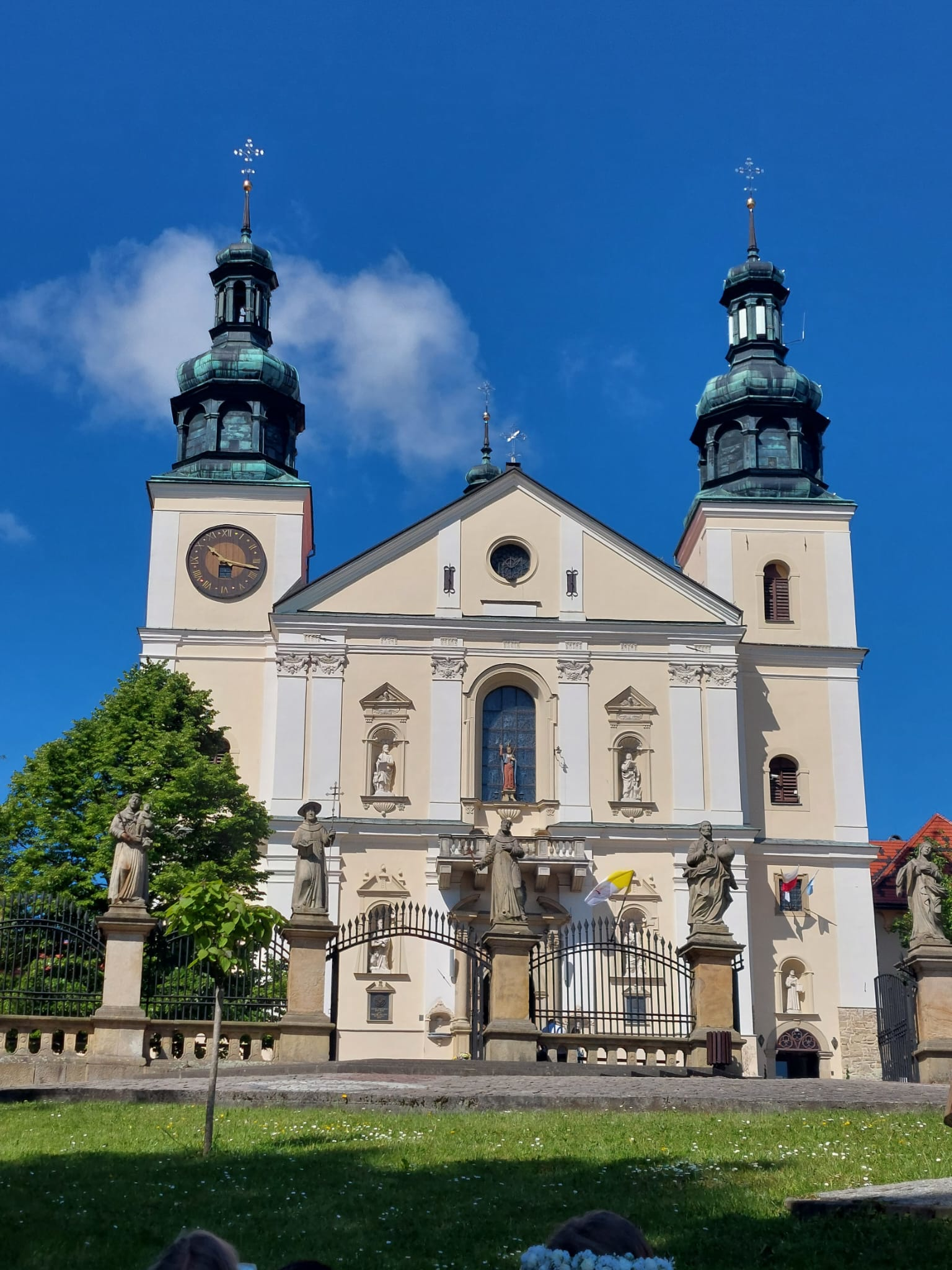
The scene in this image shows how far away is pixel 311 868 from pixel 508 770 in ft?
56.7

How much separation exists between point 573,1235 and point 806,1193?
643 centimetres

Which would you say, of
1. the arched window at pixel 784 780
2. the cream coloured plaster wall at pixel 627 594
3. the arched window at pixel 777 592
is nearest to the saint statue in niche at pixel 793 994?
the arched window at pixel 784 780

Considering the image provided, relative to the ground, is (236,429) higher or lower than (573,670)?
higher

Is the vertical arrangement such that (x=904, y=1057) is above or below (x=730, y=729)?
below

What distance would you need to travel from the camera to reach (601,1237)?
439 centimetres

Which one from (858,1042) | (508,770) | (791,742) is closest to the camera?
(858,1042)

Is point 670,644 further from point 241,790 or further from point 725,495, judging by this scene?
point 241,790

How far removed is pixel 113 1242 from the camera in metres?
9.12

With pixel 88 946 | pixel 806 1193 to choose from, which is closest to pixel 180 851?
pixel 88 946

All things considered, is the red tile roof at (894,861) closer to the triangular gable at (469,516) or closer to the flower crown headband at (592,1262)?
the triangular gable at (469,516)

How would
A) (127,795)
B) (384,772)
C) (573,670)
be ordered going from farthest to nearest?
(573,670)
(384,772)
(127,795)

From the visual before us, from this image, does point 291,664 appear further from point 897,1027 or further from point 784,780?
point 897,1027

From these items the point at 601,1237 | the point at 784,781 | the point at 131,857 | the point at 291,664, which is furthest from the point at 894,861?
the point at 601,1237

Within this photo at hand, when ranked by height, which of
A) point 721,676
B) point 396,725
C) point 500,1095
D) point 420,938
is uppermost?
point 721,676
